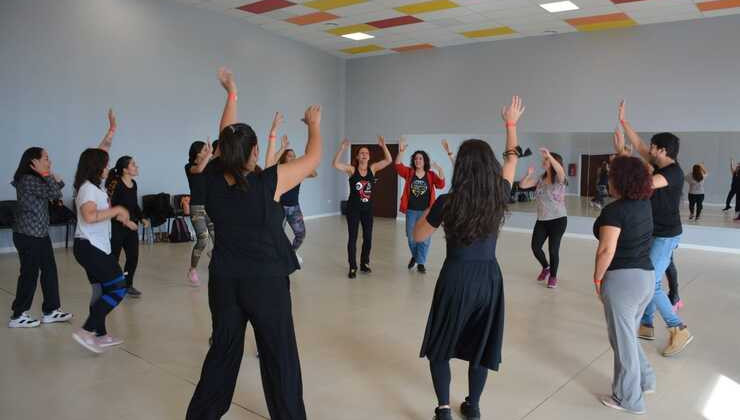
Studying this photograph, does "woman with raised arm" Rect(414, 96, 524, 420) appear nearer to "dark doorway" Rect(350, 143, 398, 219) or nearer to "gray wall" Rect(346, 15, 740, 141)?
"gray wall" Rect(346, 15, 740, 141)

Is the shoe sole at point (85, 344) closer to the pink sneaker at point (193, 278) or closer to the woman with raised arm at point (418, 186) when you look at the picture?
the pink sneaker at point (193, 278)

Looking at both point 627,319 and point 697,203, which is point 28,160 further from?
point 697,203

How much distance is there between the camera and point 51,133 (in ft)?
25.1

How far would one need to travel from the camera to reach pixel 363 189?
20.7 feet

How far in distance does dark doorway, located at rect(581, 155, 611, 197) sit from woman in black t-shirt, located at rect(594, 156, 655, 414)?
316 inches

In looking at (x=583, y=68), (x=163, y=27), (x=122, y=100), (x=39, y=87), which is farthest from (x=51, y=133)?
(x=583, y=68)

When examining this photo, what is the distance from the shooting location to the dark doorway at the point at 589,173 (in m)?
10.4

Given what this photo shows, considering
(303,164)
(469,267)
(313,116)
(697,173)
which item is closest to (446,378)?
(469,267)

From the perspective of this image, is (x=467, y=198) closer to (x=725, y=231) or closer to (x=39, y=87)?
(x=39, y=87)

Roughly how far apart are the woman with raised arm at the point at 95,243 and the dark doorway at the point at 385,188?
9502mm

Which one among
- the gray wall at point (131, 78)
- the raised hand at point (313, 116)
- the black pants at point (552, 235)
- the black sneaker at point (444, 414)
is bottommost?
the black sneaker at point (444, 414)

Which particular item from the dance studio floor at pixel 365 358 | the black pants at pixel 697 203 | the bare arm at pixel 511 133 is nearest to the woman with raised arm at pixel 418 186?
the dance studio floor at pixel 365 358

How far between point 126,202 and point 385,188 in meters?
8.65

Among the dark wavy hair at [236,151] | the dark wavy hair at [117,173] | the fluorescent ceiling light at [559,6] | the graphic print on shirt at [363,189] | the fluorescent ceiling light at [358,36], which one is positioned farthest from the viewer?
the fluorescent ceiling light at [358,36]
